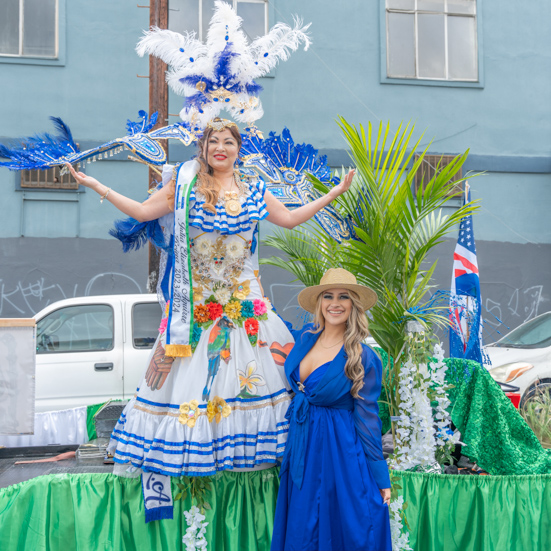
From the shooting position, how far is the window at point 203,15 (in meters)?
9.86

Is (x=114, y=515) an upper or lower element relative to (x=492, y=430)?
lower

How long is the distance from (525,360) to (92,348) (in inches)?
176

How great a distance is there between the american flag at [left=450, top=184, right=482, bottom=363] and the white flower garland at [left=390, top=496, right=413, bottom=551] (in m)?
1.13

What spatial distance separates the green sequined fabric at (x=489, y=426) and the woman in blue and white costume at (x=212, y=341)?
1239mm

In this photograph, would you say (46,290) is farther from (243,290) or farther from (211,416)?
(211,416)

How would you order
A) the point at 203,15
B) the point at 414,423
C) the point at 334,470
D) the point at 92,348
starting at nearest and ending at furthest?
the point at 334,470, the point at 414,423, the point at 92,348, the point at 203,15

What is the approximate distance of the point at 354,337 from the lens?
2711 mm

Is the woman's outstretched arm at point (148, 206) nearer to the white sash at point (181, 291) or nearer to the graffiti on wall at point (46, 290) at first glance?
the white sash at point (181, 291)

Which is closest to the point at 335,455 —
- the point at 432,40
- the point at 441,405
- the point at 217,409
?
the point at 217,409

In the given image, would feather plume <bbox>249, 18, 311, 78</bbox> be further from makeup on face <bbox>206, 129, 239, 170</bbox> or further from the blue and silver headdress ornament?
makeup on face <bbox>206, 129, 239, 170</bbox>

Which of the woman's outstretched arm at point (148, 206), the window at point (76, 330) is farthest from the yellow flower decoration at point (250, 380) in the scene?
the window at point (76, 330)

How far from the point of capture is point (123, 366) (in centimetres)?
561

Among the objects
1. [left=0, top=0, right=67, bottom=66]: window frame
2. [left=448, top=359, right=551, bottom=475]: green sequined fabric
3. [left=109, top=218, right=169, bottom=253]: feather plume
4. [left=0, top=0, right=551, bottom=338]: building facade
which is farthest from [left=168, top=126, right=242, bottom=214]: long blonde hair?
[left=0, top=0, right=67, bottom=66]: window frame

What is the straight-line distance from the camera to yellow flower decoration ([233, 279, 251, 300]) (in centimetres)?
314
